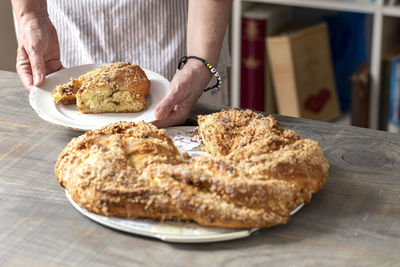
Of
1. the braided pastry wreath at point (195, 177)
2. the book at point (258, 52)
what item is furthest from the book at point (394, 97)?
the braided pastry wreath at point (195, 177)

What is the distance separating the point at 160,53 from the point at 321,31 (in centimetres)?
102

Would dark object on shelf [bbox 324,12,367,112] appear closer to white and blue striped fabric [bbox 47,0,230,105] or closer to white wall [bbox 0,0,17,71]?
white and blue striped fabric [bbox 47,0,230,105]

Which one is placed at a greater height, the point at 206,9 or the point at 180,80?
the point at 206,9

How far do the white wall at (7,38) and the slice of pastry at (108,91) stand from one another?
1.51 m

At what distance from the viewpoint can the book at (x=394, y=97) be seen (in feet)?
7.52

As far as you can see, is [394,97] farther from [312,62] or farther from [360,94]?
[312,62]

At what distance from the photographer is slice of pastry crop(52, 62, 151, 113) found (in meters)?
1.33

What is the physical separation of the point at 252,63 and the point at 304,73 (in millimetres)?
233

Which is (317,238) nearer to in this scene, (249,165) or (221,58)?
(249,165)

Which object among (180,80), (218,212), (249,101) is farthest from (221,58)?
(218,212)

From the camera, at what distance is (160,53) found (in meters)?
1.76

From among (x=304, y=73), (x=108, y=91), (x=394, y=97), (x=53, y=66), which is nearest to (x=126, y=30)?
(x=53, y=66)

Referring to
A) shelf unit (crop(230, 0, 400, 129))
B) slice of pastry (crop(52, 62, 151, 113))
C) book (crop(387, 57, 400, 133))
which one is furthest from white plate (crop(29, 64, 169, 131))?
book (crop(387, 57, 400, 133))

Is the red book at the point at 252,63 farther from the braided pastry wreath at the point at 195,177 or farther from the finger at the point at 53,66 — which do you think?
the braided pastry wreath at the point at 195,177
